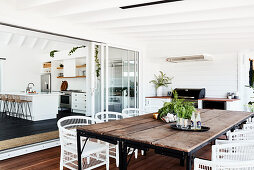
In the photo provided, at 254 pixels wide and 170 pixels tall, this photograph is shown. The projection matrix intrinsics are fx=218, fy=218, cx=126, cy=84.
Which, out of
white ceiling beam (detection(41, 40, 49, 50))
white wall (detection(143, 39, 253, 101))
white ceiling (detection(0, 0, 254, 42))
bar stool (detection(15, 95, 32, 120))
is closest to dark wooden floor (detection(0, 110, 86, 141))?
bar stool (detection(15, 95, 32, 120))

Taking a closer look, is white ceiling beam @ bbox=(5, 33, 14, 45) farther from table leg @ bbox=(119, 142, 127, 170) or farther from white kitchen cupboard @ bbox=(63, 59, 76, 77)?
table leg @ bbox=(119, 142, 127, 170)

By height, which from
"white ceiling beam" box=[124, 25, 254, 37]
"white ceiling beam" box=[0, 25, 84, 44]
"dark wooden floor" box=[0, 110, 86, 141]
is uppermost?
"white ceiling beam" box=[124, 25, 254, 37]

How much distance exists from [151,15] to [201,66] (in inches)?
123

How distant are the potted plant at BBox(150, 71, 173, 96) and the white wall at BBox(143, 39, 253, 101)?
138 millimetres

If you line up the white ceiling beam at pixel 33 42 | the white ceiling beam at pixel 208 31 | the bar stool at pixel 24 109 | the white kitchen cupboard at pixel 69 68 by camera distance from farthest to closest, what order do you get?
the white ceiling beam at pixel 33 42 < the white kitchen cupboard at pixel 69 68 < the bar stool at pixel 24 109 < the white ceiling beam at pixel 208 31

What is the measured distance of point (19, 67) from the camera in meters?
8.71

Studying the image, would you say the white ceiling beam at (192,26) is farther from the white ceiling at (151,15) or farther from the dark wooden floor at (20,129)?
the dark wooden floor at (20,129)

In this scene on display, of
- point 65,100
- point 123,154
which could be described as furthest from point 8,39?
point 123,154

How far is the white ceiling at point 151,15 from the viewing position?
10.1 ft

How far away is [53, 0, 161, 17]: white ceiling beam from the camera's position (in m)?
2.92

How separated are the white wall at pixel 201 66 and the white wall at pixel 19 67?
17.7 ft

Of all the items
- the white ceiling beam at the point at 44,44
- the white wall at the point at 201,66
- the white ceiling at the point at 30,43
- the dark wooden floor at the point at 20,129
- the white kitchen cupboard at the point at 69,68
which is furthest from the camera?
the white ceiling beam at the point at 44,44

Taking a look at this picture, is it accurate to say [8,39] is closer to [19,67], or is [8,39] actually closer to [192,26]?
[19,67]

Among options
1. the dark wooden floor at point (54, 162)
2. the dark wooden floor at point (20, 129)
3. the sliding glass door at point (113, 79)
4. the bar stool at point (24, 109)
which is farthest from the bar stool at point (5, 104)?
the dark wooden floor at point (54, 162)
